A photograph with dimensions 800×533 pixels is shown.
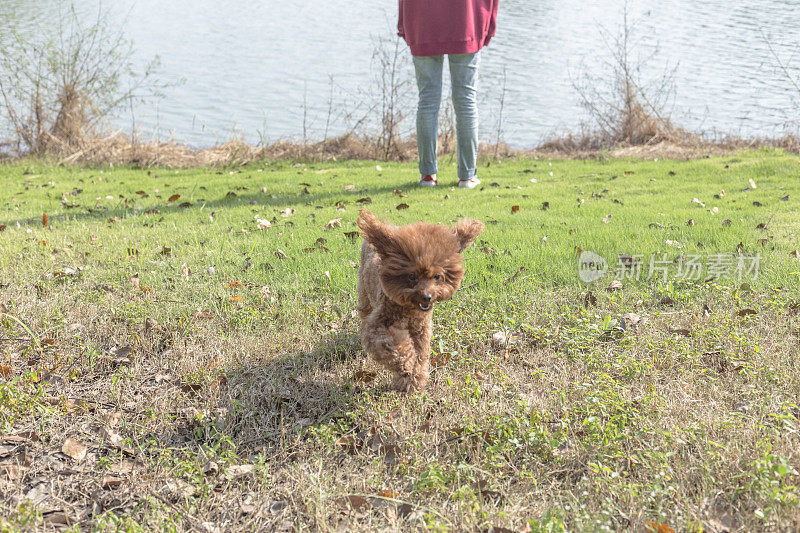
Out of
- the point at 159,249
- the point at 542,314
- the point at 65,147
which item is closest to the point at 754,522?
the point at 542,314

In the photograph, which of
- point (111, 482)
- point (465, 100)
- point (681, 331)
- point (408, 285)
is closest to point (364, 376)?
point (408, 285)

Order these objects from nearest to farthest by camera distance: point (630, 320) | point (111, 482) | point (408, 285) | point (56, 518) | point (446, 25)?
point (56, 518) → point (111, 482) → point (408, 285) → point (630, 320) → point (446, 25)

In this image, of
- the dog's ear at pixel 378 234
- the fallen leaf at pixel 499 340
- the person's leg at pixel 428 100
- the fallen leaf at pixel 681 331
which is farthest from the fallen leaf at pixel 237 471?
the person's leg at pixel 428 100

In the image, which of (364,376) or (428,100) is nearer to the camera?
(364,376)

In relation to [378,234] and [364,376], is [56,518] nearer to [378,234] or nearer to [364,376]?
[364,376]

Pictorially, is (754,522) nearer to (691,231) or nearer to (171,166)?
(691,231)

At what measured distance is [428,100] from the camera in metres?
7.75

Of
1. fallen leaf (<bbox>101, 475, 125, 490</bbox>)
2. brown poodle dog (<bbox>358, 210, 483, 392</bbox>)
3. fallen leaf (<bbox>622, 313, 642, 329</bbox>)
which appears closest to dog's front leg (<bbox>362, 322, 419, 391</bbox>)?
brown poodle dog (<bbox>358, 210, 483, 392</bbox>)

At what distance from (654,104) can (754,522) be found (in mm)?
11778

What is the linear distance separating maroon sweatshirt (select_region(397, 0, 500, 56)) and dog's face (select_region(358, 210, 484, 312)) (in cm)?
467

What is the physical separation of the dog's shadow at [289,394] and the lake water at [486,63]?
8.24m

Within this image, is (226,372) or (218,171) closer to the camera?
(226,372)

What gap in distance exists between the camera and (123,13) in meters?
23.3

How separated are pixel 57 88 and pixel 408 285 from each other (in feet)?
37.2
